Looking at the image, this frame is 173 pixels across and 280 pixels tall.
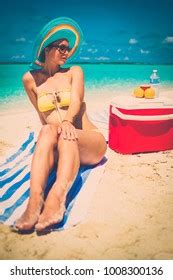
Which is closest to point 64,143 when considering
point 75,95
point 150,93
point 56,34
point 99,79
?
point 75,95

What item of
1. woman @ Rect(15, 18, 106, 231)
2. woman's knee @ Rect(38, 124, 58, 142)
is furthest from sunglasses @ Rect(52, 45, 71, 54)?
woman's knee @ Rect(38, 124, 58, 142)

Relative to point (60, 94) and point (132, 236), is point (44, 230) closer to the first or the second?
point (132, 236)

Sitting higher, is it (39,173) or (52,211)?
(39,173)

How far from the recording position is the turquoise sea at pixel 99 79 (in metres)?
4.10

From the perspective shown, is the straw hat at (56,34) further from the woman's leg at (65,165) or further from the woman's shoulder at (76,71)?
the woman's leg at (65,165)

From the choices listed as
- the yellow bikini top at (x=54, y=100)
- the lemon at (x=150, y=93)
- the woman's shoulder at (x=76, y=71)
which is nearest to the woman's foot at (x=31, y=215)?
the yellow bikini top at (x=54, y=100)

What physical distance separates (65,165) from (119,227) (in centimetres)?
47

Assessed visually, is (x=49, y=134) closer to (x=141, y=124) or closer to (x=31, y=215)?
(x=31, y=215)

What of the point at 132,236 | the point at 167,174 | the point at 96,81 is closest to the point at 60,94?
the point at 167,174

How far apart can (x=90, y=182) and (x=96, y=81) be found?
5.05 m

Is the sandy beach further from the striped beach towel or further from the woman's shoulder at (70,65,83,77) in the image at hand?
the woman's shoulder at (70,65,83,77)

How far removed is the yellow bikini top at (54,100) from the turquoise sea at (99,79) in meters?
1.54

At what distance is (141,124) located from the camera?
2604 mm

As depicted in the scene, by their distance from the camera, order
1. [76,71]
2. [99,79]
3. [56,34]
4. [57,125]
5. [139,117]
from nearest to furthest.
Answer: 1. [57,125]
2. [56,34]
3. [76,71]
4. [139,117]
5. [99,79]
